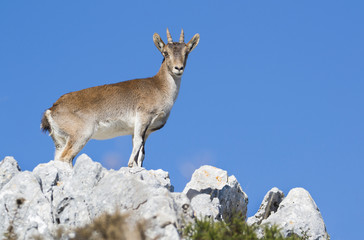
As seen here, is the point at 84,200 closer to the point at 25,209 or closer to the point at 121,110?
the point at 25,209

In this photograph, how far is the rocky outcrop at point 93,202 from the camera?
13530 millimetres

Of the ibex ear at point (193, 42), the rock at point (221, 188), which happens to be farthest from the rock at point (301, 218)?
the ibex ear at point (193, 42)

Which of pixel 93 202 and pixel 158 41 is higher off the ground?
pixel 158 41

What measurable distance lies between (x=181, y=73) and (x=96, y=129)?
374 cm

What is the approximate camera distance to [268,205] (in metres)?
22.3

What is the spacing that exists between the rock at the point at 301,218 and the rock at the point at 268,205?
78.3 inches

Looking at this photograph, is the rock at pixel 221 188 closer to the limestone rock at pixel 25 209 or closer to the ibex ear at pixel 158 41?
the ibex ear at pixel 158 41

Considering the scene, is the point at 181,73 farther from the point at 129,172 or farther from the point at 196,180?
the point at 129,172

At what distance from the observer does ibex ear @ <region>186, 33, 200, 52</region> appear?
23.5 metres

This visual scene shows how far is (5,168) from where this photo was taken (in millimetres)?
18469

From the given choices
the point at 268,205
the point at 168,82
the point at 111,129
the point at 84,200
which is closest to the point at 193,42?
the point at 168,82

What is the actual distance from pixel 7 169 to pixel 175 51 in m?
7.81

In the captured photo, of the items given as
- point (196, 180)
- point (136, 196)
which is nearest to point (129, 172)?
point (136, 196)

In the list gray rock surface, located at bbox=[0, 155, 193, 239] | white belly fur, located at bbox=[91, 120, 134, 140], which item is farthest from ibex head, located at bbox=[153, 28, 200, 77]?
gray rock surface, located at bbox=[0, 155, 193, 239]
